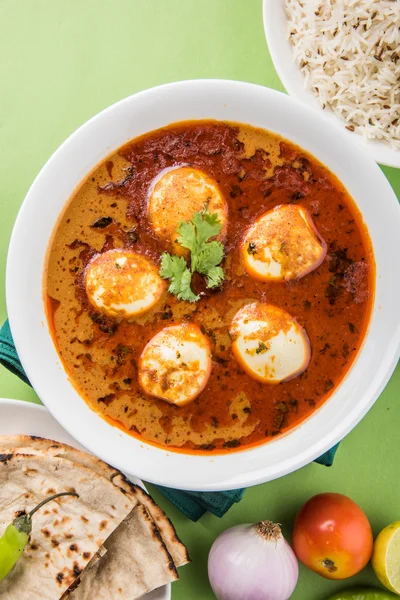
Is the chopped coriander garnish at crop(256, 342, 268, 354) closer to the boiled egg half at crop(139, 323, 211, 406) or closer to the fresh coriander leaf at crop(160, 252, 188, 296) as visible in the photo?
the boiled egg half at crop(139, 323, 211, 406)

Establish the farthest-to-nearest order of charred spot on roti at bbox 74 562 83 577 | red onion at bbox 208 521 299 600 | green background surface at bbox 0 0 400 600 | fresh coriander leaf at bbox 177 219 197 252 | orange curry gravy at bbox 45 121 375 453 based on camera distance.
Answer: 1. green background surface at bbox 0 0 400 600
2. red onion at bbox 208 521 299 600
3. charred spot on roti at bbox 74 562 83 577
4. orange curry gravy at bbox 45 121 375 453
5. fresh coriander leaf at bbox 177 219 197 252

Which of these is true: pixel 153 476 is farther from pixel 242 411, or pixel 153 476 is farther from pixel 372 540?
pixel 372 540

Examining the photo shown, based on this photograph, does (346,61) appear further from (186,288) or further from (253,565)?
(253,565)

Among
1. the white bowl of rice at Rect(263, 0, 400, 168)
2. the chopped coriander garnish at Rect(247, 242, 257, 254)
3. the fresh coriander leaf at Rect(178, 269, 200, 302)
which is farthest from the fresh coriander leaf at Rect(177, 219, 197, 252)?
the white bowl of rice at Rect(263, 0, 400, 168)

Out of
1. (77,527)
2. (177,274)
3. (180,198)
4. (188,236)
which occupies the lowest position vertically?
(77,527)

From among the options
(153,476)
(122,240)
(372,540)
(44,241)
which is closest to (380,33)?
(122,240)

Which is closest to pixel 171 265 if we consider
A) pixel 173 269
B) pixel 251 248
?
pixel 173 269
